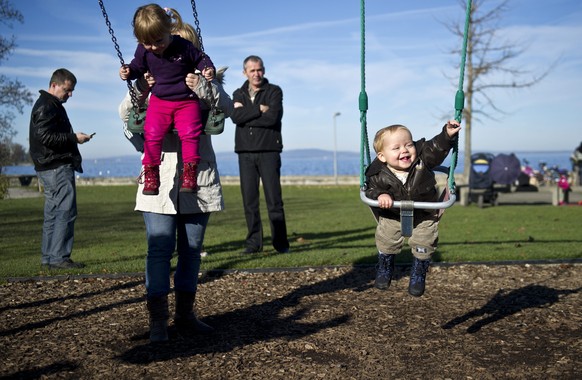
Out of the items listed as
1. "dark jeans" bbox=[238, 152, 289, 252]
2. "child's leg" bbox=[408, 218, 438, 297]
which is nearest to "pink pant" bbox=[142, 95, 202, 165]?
"child's leg" bbox=[408, 218, 438, 297]

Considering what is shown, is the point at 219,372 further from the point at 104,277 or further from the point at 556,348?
the point at 104,277

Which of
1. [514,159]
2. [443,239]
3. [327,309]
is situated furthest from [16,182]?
[327,309]

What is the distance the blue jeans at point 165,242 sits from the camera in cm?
419

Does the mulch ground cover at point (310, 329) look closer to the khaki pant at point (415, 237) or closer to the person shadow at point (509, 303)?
the person shadow at point (509, 303)

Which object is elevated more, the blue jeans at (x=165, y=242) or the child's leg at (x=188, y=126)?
the child's leg at (x=188, y=126)

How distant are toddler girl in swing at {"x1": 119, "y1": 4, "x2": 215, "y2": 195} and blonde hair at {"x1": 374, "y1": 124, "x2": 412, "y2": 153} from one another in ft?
4.06

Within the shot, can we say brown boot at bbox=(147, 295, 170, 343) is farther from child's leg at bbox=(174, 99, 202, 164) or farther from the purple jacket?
the purple jacket

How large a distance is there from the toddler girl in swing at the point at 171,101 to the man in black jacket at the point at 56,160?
3.38 metres

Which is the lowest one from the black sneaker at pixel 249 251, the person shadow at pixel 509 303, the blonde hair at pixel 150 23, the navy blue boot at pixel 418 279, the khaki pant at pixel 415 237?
the person shadow at pixel 509 303

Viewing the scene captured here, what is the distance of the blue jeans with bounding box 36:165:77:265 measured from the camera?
24.1 ft

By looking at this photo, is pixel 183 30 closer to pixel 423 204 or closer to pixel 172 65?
pixel 172 65

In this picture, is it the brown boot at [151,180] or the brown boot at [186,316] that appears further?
the brown boot at [186,316]

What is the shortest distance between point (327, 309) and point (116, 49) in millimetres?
2632

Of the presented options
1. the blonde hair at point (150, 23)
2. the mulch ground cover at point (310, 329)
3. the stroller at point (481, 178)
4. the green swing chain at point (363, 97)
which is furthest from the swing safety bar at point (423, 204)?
the stroller at point (481, 178)
